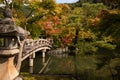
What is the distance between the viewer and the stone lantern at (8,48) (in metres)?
3.53

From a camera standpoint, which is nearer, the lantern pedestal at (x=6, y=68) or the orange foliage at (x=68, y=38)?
the lantern pedestal at (x=6, y=68)

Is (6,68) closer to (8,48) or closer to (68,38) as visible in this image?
(8,48)

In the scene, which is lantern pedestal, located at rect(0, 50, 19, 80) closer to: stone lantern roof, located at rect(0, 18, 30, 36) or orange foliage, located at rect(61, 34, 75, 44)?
stone lantern roof, located at rect(0, 18, 30, 36)

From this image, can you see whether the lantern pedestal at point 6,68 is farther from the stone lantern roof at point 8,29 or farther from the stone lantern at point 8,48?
the stone lantern roof at point 8,29

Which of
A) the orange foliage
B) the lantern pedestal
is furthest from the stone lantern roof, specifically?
the orange foliage

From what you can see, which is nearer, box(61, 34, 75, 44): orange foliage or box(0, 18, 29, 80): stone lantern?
box(0, 18, 29, 80): stone lantern

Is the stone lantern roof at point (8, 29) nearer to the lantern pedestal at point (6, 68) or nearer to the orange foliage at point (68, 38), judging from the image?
the lantern pedestal at point (6, 68)

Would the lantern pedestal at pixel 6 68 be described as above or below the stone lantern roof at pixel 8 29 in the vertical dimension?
below

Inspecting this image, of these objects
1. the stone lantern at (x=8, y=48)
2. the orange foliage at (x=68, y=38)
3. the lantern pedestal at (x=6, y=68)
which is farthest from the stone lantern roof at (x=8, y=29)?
the orange foliage at (x=68, y=38)

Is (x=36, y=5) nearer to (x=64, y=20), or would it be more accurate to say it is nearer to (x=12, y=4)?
(x=12, y=4)

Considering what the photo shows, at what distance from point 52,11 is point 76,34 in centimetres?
1943

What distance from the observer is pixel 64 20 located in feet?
118

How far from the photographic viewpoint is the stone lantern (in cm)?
353

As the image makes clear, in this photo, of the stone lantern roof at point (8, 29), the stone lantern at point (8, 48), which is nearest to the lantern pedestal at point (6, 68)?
the stone lantern at point (8, 48)
